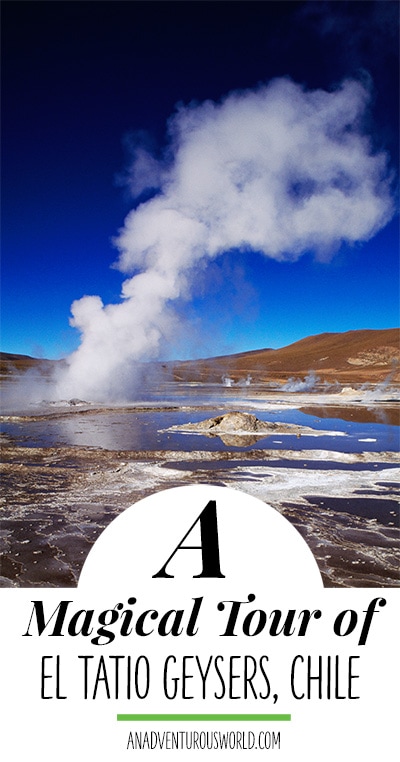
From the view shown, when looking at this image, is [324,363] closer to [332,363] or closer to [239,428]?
[332,363]

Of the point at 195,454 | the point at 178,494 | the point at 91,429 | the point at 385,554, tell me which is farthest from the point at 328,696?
the point at 91,429

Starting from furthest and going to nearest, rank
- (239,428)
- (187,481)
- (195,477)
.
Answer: (239,428)
(195,477)
(187,481)

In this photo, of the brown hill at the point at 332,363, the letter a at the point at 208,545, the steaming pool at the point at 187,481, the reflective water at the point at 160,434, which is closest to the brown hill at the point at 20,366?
the brown hill at the point at 332,363

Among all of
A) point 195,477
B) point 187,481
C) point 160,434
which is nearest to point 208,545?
point 187,481

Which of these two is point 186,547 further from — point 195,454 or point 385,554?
point 195,454

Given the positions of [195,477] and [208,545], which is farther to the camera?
[195,477]

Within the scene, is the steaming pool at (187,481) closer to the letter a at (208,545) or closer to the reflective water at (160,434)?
the reflective water at (160,434)
